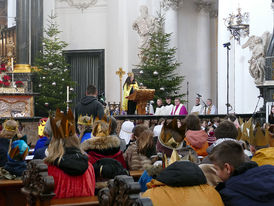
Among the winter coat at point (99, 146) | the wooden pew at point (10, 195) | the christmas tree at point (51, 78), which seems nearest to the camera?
the winter coat at point (99, 146)

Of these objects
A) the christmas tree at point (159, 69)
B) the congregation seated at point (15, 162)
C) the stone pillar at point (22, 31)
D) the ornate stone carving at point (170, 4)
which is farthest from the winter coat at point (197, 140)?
the ornate stone carving at point (170, 4)

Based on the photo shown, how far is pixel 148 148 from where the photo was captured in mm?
5672

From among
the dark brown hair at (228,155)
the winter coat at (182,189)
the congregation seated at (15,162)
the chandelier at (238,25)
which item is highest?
the chandelier at (238,25)

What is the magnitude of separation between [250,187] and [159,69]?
58.2 ft

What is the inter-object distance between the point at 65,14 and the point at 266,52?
1078 centimetres

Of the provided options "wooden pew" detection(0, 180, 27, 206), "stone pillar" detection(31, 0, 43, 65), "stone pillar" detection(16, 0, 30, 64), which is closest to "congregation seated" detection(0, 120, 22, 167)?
"wooden pew" detection(0, 180, 27, 206)

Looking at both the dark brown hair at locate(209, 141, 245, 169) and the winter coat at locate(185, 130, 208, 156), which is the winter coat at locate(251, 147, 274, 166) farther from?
the winter coat at locate(185, 130, 208, 156)

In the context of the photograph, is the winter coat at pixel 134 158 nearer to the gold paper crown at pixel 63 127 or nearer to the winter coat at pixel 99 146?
the winter coat at pixel 99 146

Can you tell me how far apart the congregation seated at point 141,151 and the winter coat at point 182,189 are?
8.66 feet

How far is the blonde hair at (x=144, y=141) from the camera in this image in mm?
5648

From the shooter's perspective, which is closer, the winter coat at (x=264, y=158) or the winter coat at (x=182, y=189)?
the winter coat at (x=182, y=189)

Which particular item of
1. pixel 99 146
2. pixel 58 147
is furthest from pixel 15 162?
pixel 58 147

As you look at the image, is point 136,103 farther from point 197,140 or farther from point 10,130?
point 10,130

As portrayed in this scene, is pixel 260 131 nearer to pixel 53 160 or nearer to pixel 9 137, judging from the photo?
pixel 53 160
